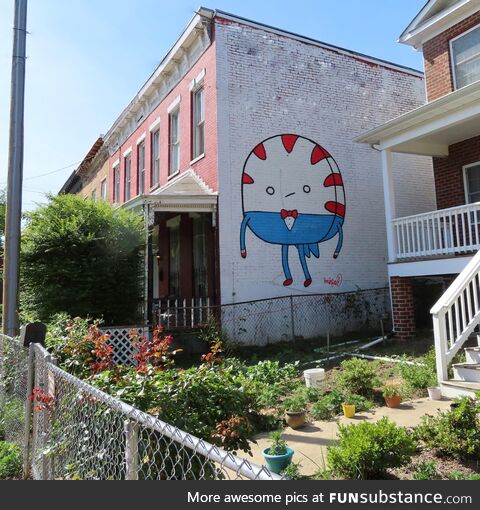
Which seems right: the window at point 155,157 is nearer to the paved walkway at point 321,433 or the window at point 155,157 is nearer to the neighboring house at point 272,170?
the neighboring house at point 272,170

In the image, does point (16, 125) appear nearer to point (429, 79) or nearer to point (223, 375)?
point (223, 375)

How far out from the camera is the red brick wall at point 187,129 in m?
12.7

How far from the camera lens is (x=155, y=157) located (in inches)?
685

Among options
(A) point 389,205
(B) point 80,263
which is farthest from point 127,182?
(A) point 389,205

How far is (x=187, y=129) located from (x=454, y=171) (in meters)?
7.53

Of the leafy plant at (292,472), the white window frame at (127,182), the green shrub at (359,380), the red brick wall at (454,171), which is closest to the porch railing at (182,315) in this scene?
the green shrub at (359,380)

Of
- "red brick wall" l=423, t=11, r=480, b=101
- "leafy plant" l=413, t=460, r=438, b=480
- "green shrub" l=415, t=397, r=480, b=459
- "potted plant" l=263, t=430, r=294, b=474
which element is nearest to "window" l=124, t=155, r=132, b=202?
"red brick wall" l=423, t=11, r=480, b=101

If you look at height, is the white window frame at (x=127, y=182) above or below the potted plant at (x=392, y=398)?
above

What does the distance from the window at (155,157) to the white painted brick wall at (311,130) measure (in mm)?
5225

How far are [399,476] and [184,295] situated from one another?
467 inches

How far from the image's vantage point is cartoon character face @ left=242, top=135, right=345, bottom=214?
41.7 feet

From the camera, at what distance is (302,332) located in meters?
12.6

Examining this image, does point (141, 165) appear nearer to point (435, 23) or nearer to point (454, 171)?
point (435, 23)

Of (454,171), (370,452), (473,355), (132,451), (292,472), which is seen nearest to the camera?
(132,451)
